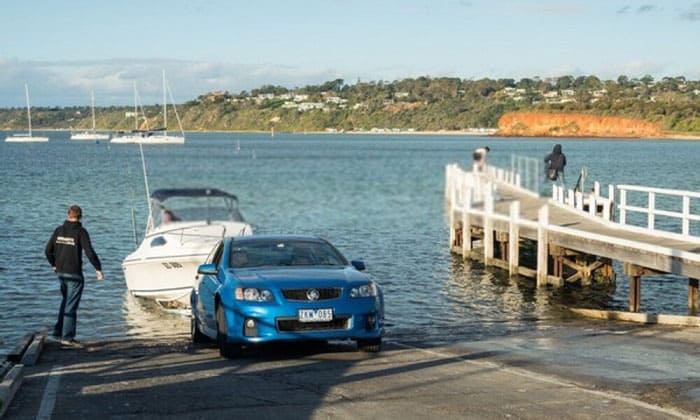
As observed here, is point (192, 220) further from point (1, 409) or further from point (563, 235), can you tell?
point (1, 409)

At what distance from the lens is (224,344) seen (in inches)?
550

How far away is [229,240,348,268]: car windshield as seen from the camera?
15.1 metres

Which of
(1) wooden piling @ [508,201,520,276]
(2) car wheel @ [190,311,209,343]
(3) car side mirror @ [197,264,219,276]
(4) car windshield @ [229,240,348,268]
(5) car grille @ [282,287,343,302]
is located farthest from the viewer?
(1) wooden piling @ [508,201,520,276]

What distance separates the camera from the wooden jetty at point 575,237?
885 inches

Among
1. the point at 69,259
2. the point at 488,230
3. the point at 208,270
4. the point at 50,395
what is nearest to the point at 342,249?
the point at 488,230

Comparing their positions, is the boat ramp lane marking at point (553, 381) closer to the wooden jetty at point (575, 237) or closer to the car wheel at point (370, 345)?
the car wheel at point (370, 345)

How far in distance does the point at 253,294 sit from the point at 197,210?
38.4 feet

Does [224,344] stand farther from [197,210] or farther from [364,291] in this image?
[197,210]

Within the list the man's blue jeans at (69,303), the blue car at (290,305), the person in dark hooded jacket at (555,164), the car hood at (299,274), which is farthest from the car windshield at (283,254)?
the person in dark hooded jacket at (555,164)

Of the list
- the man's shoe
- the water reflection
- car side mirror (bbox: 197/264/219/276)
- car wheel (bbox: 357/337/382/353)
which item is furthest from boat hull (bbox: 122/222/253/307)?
car wheel (bbox: 357/337/382/353)

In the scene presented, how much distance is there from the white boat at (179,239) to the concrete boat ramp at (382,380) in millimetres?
7638

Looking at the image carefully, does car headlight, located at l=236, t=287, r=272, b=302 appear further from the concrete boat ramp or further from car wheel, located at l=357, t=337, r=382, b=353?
car wheel, located at l=357, t=337, r=382, b=353

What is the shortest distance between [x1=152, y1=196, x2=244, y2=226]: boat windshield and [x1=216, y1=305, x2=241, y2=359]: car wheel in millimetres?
10820

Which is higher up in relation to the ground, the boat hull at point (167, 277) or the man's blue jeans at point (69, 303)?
the man's blue jeans at point (69, 303)
